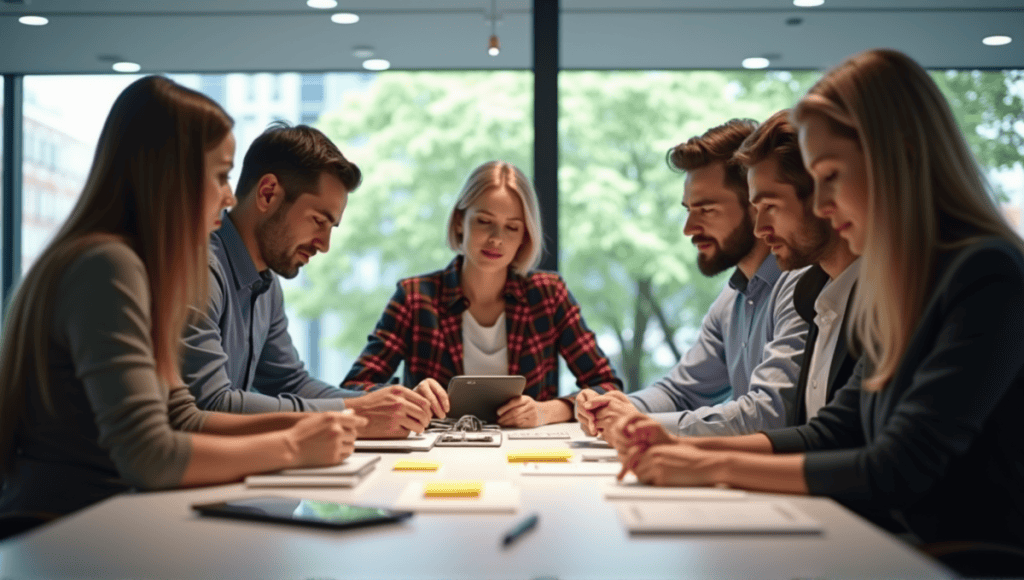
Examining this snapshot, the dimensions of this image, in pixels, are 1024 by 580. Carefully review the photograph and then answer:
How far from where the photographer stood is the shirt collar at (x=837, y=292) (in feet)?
6.49

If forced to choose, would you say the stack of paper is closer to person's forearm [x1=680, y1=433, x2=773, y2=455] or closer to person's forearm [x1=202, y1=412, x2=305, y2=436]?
person's forearm [x1=202, y1=412, x2=305, y2=436]

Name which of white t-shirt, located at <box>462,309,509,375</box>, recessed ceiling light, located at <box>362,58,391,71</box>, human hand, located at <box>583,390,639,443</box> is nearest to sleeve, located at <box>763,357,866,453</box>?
human hand, located at <box>583,390,639,443</box>

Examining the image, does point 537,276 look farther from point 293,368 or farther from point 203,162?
point 203,162

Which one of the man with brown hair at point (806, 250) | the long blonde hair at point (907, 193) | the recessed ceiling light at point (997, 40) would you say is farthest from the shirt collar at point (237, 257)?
the recessed ceiling light at point (997, 40)

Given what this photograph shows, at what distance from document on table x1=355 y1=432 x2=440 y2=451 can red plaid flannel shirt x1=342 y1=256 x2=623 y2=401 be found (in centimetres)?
81

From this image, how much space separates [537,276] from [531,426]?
2.70 ft

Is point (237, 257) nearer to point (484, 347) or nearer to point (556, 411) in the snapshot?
point (484, 347)

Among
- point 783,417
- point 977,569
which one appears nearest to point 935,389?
point 977,569

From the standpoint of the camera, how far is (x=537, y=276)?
3.30 metres

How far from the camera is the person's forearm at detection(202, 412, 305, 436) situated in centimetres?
190

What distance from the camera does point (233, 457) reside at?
155cm

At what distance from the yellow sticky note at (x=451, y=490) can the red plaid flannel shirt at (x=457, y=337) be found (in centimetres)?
155

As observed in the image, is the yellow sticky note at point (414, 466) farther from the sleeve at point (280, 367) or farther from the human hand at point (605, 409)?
the sleeve at point (280, 367)

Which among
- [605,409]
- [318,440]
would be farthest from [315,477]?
[605,409]
